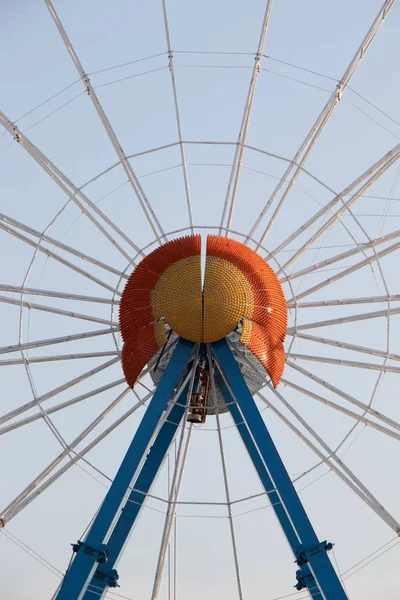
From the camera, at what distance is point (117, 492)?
23.5m

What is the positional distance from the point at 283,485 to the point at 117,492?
171 inches

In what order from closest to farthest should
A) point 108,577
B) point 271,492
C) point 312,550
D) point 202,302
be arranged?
point 312,550 < point 108,577 < point 271,492 < point 202,302

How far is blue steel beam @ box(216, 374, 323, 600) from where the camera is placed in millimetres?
23328

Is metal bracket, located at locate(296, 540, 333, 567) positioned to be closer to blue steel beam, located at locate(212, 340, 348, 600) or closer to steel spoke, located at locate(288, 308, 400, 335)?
blue steel beam, located at locate(212, 340, 348, 600)

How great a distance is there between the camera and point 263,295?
2600 centimetres

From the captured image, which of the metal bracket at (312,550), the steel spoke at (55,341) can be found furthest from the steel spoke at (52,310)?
the metal bracket at (312,550)

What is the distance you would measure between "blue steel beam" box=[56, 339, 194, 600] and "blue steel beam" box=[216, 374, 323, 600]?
2.29 metres

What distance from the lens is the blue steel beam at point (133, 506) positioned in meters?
23.3

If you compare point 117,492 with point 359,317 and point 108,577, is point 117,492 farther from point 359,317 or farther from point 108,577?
point 359,317

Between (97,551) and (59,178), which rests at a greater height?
(59,178)

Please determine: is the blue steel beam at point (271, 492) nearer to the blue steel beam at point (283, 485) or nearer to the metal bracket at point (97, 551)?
the blue steel beam at point (283, 485)

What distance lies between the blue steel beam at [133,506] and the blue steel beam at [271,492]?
1907 millimetres

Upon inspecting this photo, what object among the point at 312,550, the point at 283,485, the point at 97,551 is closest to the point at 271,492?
the point at 283,485

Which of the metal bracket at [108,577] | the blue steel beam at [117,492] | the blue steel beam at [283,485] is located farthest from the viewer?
the metal bracket at [108,577]
